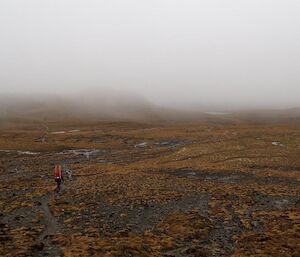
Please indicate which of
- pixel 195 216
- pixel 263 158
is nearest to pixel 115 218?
pixel 195 216

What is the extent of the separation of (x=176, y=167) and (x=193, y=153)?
15.4 meters

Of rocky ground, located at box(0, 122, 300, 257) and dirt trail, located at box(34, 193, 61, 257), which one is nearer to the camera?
dirt trail, located at box(34, 193, 61, 257)

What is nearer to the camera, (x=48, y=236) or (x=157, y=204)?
(x=48, y=236)

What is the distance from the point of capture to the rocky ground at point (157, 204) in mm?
25656

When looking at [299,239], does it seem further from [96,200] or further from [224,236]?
[96,200]

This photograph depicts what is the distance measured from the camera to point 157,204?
3694cm

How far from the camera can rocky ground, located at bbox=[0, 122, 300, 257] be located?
25.7 metres

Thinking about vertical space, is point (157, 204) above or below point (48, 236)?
below

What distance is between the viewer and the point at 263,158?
212 feet

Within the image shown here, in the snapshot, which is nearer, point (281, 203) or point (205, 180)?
point (281, 203)

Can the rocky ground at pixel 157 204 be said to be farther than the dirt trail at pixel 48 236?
Yes

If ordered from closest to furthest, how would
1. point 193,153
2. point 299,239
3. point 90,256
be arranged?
point 90,256
point 299,239
point 193,153

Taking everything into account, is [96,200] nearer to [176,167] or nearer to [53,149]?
[176,167]

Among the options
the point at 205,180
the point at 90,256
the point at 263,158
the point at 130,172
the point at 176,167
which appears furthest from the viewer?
the point at 263,158
